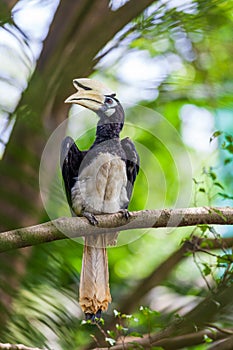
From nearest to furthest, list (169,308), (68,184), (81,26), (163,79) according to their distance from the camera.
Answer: (81,26) → (163,79) → (68,184) → (169,308)

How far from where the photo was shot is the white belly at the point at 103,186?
169 cm

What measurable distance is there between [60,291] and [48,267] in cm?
2

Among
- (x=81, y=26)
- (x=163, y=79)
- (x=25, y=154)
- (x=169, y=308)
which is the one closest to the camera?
(x=25, y=154)

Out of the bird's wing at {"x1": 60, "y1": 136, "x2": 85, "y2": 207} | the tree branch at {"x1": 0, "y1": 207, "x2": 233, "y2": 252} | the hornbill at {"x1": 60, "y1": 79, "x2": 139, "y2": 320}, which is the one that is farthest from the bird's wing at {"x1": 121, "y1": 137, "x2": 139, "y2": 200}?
the tree branch at {"x1": 0, "y1": 207, "x2": 233, "y2": 252}

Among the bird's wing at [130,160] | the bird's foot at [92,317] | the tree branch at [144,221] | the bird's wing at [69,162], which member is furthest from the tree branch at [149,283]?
the tree branch at [144,221]

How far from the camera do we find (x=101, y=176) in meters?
1.71

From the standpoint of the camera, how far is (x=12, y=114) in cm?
45

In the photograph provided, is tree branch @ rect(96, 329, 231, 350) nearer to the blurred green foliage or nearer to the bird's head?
the blurred green foliage

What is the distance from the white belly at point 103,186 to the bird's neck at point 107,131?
6 centimetres

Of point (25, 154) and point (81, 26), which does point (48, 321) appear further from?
point (81, 26)

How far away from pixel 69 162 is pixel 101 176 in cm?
9

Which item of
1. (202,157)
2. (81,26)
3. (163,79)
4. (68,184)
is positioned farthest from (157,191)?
(81,26)

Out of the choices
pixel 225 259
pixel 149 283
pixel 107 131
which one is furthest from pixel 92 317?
pixel 149 283

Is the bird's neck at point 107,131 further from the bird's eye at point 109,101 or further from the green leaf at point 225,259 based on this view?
the green leaf at point 225,259
